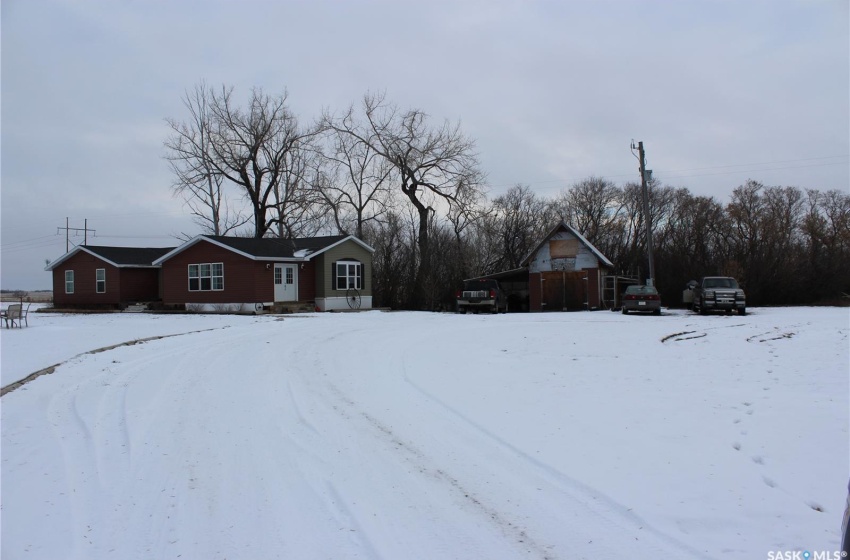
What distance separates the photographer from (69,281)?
123 feet

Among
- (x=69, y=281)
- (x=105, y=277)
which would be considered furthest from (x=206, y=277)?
(x=69, y=281)

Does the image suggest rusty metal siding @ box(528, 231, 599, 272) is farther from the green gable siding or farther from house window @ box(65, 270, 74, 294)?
house window @ box(65, 270, 74, 294)

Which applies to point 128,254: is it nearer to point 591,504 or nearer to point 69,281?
point 69,281

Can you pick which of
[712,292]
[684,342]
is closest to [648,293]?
[712,292]

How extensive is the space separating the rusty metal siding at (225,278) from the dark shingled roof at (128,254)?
4.00m

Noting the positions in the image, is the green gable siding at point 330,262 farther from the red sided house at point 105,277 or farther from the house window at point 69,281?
the house window at point 69,281

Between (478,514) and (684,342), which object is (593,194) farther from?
(478,514)

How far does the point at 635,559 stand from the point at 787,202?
190 feet

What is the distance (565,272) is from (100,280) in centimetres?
2728

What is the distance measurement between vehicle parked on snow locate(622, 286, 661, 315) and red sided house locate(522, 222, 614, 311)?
497cm

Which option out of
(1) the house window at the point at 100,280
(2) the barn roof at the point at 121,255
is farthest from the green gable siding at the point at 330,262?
(1) the house window at the point at 100,280

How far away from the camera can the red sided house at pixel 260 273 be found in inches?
1190

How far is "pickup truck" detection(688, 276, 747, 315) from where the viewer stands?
28828mm

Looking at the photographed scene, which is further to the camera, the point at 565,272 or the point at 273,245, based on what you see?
the point at 565,272
